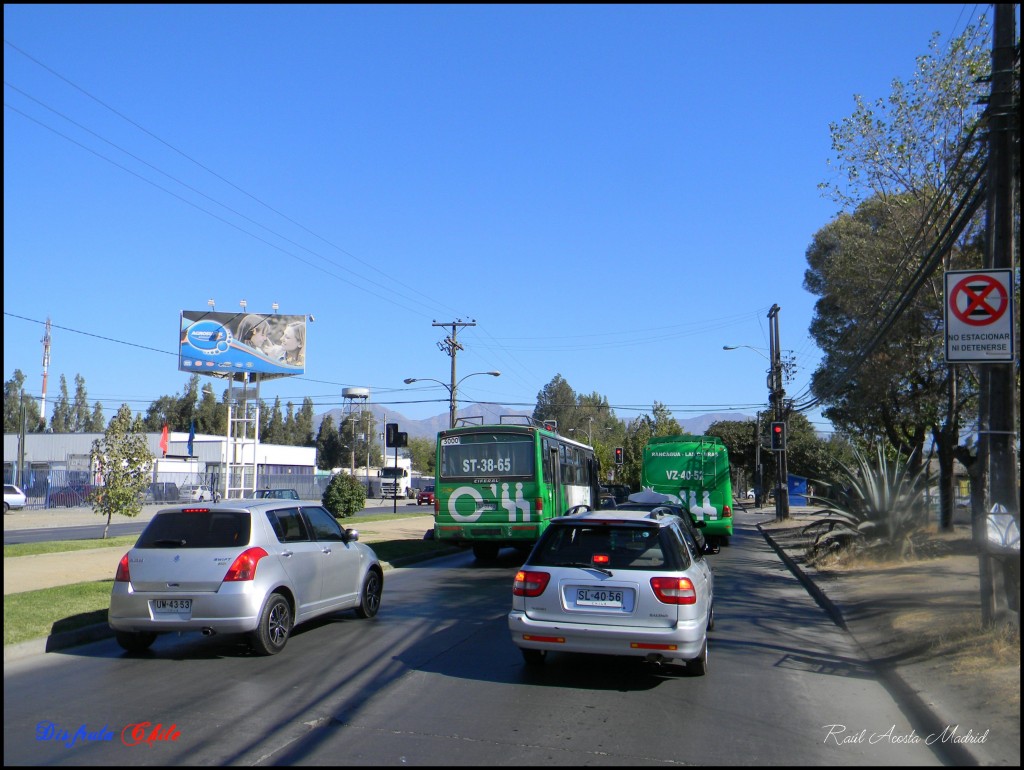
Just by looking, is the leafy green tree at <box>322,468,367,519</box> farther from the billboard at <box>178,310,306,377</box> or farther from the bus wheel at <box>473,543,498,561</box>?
the billboard at <box>178,310,306,377</box>

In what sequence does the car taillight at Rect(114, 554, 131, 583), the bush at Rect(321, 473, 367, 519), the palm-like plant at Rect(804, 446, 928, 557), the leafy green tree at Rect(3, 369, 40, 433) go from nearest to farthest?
the car taillight at Rect(114, 554, 131, 583), the palm-like plant at Rect(804, 446, 928, 557), the bush at Rect(321, 473, 367, 519), the leafy green tree at Rect(3, 369, 40, 433)

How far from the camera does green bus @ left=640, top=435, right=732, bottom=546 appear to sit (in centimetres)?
2556

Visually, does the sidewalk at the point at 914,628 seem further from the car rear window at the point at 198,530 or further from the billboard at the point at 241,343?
the billboard at the point at 241,343

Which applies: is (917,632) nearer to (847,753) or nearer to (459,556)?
(847,753)

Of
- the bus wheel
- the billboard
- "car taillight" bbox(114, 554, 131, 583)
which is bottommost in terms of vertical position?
the bus wheel

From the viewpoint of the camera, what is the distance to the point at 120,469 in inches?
851

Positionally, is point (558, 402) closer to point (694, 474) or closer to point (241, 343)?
point (241, 343)

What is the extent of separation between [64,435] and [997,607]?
8744cm

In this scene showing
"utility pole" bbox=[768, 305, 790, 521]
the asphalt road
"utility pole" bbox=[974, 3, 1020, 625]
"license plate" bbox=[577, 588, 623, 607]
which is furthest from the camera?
"utility pole" bbox=[768, 305, 790, 521]

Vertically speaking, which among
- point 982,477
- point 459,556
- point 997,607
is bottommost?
point 459,556

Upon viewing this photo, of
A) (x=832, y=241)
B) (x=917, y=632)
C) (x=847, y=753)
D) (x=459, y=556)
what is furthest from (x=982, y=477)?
(x=832, y=241)

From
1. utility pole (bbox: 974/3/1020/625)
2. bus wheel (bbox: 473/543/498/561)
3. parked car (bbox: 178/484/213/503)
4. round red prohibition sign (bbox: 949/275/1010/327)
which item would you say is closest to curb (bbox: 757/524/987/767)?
utility pole (bbox: 974/3/1020/625)

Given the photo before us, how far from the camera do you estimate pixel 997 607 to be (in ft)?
29.2

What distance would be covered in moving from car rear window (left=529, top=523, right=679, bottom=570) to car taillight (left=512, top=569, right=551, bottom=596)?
0.48 feet
